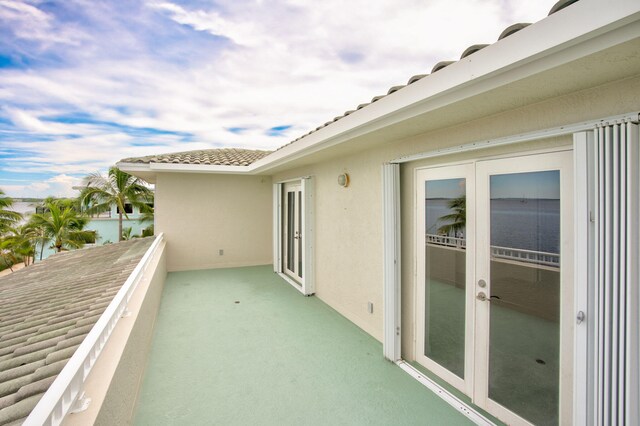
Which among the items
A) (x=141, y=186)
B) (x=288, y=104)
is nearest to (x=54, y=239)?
(x=141, y=186)

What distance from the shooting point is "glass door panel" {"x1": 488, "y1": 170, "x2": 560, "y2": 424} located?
8.56 feet

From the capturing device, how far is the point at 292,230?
867 centimetres

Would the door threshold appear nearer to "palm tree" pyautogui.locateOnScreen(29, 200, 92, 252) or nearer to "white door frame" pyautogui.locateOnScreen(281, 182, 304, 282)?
"white door frame" pyautogui.locateOnScreen(281, 182, 304, 282)

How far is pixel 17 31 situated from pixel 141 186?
12.1 m

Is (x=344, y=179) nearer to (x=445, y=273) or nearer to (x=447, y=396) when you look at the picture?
(x=445, y=273)

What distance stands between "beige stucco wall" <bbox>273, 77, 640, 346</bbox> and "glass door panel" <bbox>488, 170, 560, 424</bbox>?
0.43 meters

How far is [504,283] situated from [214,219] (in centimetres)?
881

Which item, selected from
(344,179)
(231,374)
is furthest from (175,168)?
(231,374)

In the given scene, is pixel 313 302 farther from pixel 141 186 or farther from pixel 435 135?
pixel 141 186

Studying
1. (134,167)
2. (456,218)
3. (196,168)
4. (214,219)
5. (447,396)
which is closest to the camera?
(447,396)

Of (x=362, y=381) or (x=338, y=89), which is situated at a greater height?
(x=338, y=89)

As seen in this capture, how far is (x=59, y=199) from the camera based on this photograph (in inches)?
789

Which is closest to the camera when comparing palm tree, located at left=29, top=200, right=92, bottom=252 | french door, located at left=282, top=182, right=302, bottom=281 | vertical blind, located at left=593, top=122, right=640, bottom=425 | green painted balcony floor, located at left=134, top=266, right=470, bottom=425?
vertical blind, located at left=593, top=122, right=640, bottom=425

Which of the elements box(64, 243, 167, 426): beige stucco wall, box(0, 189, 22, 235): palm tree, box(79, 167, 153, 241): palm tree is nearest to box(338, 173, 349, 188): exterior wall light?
box(64, 243, 167, 426): beige stucco wall
